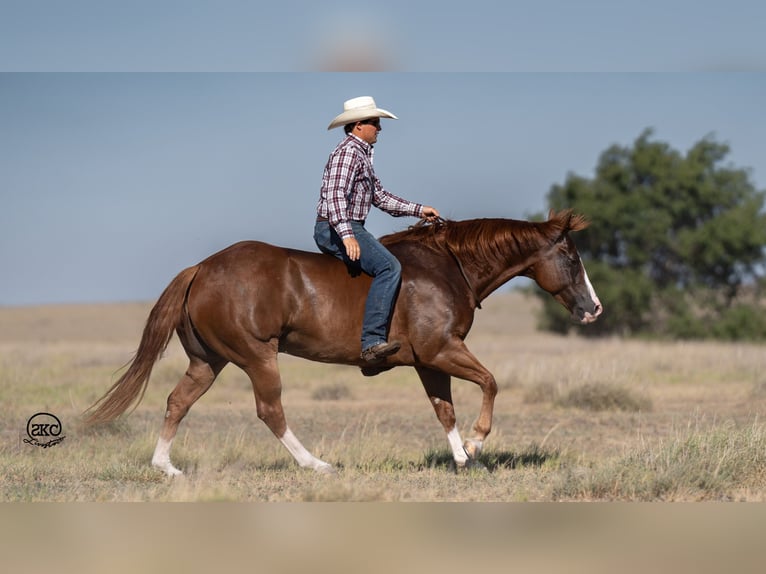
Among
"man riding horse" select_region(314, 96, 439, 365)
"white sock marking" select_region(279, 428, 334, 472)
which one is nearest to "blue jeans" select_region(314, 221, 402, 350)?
"man riding horse" select_region(314, 96, 439, 365)

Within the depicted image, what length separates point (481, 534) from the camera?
17.2ft

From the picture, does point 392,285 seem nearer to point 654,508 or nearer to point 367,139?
point 367,139

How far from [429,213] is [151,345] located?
2692mm

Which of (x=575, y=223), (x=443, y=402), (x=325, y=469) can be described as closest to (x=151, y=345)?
(x=325, y=469)

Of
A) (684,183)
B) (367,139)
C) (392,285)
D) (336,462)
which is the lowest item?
(336,462)

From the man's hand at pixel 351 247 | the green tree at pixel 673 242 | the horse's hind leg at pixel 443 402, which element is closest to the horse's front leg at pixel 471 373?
the horse's hind leg at pixel 443 402

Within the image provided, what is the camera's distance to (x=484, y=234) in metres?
8.77

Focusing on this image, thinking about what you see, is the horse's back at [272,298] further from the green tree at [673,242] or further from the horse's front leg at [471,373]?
the green tree at [673,242]

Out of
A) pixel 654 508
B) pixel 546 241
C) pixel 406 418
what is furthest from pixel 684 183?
pixel 654 508

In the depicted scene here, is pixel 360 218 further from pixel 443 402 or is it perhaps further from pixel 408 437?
pixel 408 437

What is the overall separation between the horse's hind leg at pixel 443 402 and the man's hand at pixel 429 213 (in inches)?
53.0

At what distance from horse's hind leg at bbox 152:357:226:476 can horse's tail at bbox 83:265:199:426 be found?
0.29 meters

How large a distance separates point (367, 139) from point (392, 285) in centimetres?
130

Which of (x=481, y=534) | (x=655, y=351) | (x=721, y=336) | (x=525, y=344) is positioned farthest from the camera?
(x=721, y=336)
